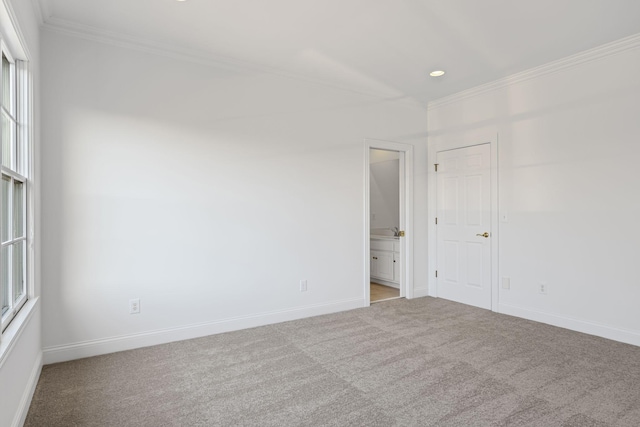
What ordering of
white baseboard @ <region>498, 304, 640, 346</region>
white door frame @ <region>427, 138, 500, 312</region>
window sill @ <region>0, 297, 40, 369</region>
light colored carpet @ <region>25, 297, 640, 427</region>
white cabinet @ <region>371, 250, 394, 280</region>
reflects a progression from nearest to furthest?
window sill @ <region>0, 297, 40, 369</region> < light colored carpet @ <region>25, 297, 640, 427</region> < white baseboard @ <region>498, 304, 640, 346</region> < white door frame @ <region>427, 138, 500, 312</region> < white cabinet @ <region>371, 250, 394, 280</region>

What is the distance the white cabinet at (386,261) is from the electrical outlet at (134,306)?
3356 mm

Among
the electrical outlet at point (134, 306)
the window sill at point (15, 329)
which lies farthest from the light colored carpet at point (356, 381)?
the window sill at point (15, 329)

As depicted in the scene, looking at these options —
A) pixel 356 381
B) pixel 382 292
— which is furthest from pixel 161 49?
pixel 382 292

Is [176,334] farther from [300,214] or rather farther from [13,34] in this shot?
[13,34]

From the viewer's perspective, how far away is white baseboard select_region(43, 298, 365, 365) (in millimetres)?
2922

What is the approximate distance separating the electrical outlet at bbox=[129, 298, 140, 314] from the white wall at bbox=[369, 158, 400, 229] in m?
4.37

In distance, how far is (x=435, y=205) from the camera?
16.5 ft

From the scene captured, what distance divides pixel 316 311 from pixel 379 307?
0.84 m

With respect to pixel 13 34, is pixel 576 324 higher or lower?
lower

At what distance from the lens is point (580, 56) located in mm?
3541

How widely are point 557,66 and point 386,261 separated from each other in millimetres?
3246

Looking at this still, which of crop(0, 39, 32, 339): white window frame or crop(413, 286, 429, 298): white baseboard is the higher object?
crop(0, 39, 32, 339): white window frame

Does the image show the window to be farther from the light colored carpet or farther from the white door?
the white door

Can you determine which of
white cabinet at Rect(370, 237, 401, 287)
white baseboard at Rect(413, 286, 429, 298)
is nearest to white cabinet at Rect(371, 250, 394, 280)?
white cabinet at Rect(370, 237, 401, 287)
